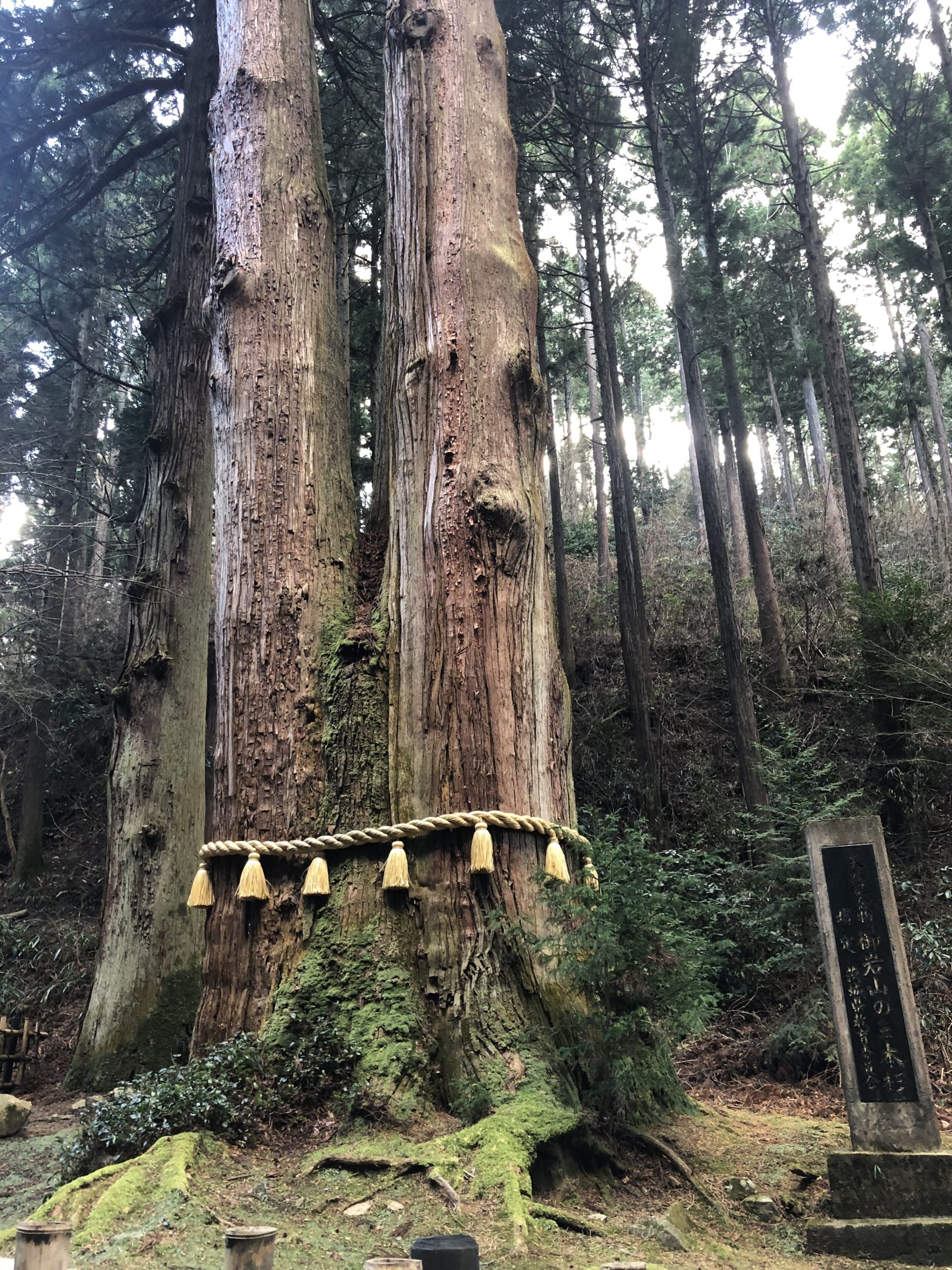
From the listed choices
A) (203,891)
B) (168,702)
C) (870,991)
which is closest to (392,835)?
(203,891)

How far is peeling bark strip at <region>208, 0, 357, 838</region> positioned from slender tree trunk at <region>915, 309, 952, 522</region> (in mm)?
12745

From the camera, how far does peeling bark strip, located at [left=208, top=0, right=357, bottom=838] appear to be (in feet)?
12.6

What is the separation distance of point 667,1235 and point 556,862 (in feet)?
3.99

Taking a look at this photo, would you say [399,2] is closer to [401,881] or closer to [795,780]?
[401,881]

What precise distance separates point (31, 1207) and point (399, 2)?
5987 millimetres

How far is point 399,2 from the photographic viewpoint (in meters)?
4.71

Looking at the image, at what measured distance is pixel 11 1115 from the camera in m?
5.38

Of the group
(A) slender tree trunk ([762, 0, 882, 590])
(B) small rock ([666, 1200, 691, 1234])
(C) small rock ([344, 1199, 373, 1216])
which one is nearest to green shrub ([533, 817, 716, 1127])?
(B) small rock ([666, 1200, 691, 1234])

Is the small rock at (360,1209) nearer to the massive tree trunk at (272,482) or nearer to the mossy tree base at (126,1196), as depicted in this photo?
the mossy tree base at (126,1196)

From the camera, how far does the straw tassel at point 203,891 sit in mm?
3633

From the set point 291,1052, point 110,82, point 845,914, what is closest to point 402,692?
point 291,1052

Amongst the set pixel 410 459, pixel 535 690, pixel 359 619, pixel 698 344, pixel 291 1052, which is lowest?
pixel 291 1052

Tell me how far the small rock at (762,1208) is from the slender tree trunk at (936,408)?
533 inches

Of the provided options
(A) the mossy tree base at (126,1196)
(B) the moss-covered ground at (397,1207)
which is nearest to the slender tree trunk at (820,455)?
(B) the moss-covered ground at (397,1207)
